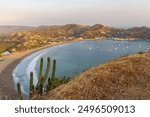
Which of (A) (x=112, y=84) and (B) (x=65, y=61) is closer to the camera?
(A) (x=112, y=84)

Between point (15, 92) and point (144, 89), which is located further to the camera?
point (15, 92)

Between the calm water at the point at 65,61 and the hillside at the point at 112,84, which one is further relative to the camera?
the calm water at the point at 65,61

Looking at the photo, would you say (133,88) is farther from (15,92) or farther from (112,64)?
(15,92)

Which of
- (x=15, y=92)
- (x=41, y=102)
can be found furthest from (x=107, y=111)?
(x=15, y=92)

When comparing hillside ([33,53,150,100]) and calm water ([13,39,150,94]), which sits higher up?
hillside ([33,53,150,100])

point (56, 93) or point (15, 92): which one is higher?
point (56, 93)

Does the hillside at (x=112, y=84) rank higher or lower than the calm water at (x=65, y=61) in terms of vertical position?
higher

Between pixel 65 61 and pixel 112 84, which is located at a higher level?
pixel 112 84

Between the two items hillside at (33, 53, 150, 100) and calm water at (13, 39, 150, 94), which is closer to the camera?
hillside at (33, 53, 150, 100)
